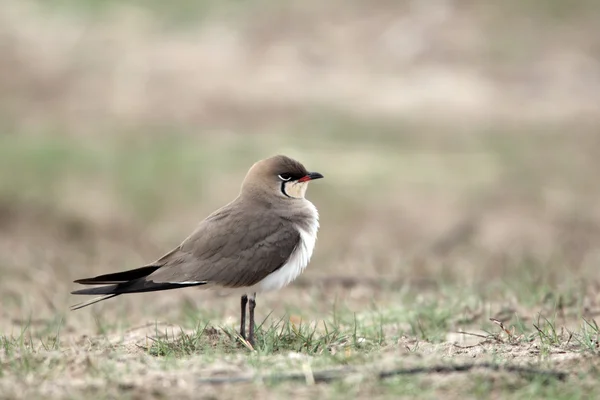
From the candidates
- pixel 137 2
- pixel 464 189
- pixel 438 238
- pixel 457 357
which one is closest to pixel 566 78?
pixel 464 189

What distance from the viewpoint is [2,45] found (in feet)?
57.0

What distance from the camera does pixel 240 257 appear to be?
16.9ft

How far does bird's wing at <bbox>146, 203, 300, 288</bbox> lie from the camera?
202 inches

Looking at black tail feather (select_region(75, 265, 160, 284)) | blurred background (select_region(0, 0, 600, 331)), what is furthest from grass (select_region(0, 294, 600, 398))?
blurred background (select_region(0, 0, 600, 331))

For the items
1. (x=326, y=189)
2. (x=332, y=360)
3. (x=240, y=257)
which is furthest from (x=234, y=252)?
(x=326, y=189)

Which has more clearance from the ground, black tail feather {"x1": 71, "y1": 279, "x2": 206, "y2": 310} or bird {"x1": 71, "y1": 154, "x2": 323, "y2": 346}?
bird {"x1": 71, "y1": 154, "x2": 323, "y2": 346}

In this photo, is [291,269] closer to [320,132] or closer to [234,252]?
[234,252]

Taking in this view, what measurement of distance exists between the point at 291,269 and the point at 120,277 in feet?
2.89

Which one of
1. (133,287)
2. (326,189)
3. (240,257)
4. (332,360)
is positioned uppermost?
(326,189)

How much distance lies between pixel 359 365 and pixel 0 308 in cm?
401

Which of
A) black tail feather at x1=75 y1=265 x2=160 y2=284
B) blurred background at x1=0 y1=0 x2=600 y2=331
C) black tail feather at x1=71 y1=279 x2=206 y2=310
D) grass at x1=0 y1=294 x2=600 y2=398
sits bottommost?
grass at x1=0 y1=294 x2=600 y2=398

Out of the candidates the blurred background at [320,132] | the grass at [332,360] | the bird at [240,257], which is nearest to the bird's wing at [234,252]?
the bird at [240,257]

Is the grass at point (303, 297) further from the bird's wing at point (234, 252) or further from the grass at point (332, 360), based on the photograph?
the bird's wing at point (234, 252)

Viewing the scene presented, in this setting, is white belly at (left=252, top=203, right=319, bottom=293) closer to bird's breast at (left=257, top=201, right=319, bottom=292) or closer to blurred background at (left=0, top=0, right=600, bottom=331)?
bird's breast at (left=257, top=201, right=319, bottom=292)
